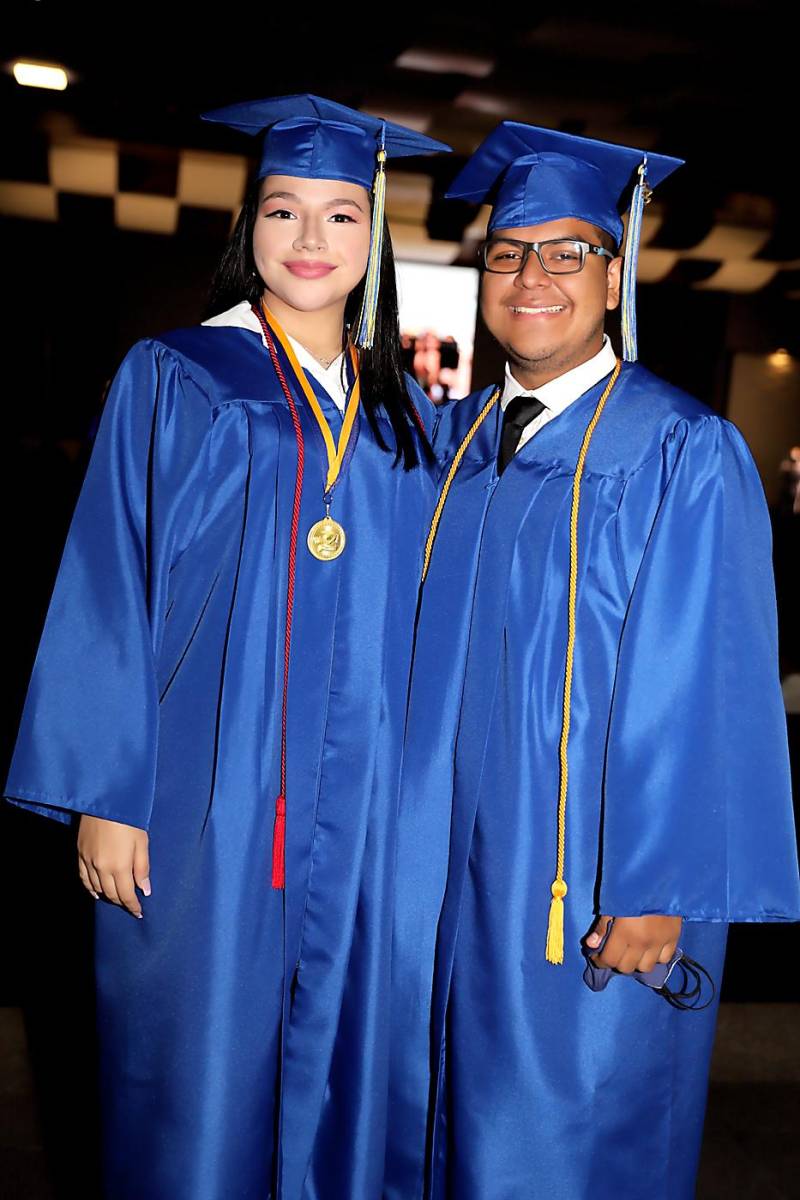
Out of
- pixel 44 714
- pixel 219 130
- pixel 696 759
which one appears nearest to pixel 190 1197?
pixel 44 714

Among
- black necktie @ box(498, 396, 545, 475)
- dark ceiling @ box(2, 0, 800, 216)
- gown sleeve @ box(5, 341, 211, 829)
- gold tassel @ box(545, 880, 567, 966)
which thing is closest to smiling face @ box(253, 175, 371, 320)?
gown sleeve @ box(5, 341, 211, 829)

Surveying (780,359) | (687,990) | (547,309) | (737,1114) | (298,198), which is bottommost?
(737,1114)

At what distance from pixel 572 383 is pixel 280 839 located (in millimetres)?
848

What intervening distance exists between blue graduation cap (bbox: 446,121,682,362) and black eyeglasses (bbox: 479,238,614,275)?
32mm

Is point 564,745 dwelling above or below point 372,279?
below

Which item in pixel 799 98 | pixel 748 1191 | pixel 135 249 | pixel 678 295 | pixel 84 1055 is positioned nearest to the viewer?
pixel 748 1191

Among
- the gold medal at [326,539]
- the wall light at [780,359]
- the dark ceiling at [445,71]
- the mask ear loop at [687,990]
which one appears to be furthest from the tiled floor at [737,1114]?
the wall light at [780,359]

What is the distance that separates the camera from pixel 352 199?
1.74 m

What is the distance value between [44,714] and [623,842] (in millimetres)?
857

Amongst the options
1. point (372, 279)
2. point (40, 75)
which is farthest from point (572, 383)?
point (40, 75)

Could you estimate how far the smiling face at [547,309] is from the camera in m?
1.73

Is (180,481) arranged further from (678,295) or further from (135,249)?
(678,295)

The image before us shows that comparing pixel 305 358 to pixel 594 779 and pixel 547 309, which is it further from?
pixel 594 779

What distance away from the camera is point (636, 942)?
1.55 m
